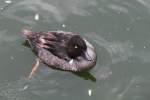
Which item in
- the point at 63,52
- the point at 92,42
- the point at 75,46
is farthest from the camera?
the point at 92,42

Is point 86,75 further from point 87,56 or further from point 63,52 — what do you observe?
point 63,52

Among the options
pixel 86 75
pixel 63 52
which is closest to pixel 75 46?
pixel 63 52

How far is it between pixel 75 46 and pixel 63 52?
32 cm

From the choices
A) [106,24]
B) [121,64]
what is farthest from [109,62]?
[106,24]

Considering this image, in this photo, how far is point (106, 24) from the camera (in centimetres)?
1069

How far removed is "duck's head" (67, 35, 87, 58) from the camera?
948 centimetres

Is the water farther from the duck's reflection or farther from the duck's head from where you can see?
the duck's head

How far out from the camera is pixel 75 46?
9.55 m

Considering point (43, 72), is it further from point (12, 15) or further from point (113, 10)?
point (113, 10)

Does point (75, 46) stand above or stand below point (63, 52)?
above

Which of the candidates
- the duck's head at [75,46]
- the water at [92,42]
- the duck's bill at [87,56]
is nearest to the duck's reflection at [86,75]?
the water at [92,42]

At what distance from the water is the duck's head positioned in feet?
1.41

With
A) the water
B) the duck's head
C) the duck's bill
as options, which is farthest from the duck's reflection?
the duck's head

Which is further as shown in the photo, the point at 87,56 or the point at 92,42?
the point at 92,42
